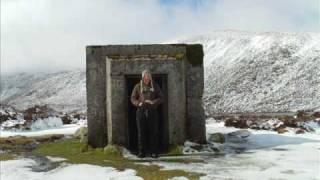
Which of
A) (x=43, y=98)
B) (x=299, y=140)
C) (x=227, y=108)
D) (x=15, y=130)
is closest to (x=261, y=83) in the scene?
(x=227, y=108)

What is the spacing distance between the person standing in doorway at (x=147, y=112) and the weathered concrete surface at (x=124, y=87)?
0.75 metres

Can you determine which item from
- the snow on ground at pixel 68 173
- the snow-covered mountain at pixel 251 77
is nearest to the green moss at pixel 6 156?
the snow on ground at pixel 68 173

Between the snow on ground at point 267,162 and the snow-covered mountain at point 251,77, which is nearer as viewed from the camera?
the snow on ground at point 267,162

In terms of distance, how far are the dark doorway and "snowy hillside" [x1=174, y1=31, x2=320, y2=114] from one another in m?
51.0

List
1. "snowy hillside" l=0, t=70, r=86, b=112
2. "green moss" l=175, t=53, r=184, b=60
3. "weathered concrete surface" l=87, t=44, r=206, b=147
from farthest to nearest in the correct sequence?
"snowy hillside" l=0, t=70, r=86, b=112 → "green moss" l=175, t=53, r=184, b=60 → "weathered concrete surface" l=87, t=44, r=206, b=147

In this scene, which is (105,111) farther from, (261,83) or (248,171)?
(261,83)

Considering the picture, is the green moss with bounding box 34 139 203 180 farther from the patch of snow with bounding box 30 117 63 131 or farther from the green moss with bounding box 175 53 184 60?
the patch of snow with bounding box 30 117 63 131

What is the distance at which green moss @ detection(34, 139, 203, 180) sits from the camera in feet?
39.3

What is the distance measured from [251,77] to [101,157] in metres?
105

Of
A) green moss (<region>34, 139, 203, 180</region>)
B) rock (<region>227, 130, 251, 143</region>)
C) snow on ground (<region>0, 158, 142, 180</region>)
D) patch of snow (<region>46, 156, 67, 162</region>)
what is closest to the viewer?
snow on ground (<region>0, 158, 142, 180</region>)

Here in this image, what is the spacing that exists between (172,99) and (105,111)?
81.6 inches

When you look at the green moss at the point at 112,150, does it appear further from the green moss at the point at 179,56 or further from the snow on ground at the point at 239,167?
the green moss at the point at 179,56

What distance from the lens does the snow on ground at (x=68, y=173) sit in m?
11.9

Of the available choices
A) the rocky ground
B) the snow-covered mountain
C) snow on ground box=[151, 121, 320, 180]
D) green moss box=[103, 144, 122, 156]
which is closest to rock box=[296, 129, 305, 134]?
the rocky ground
